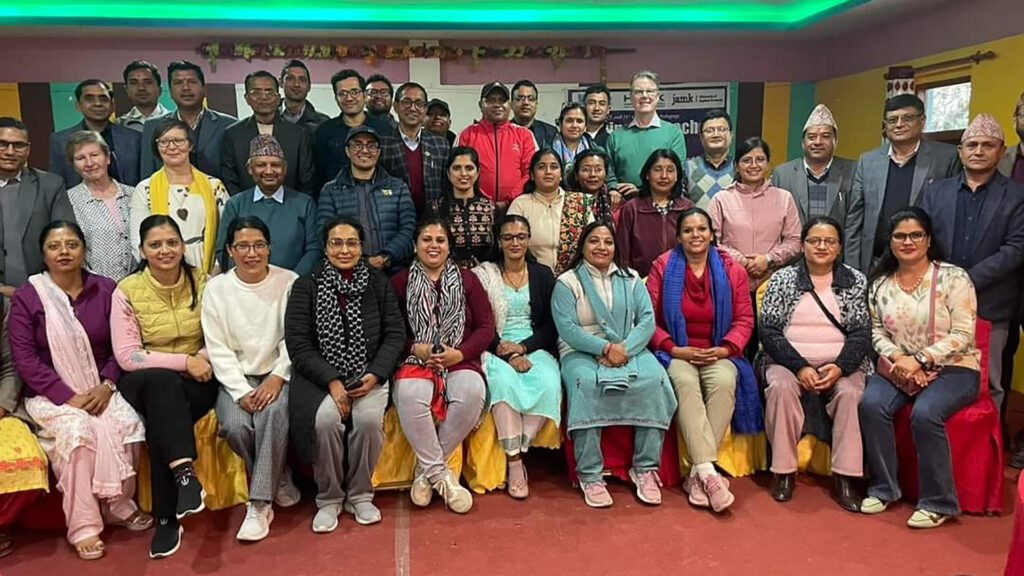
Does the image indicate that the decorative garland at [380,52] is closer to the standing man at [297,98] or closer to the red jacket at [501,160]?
the standing man at [297,98]

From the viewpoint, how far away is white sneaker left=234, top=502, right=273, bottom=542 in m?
2.79

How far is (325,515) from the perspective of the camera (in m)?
2.90

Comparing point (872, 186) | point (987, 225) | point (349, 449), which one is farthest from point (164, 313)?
point (987, 225)

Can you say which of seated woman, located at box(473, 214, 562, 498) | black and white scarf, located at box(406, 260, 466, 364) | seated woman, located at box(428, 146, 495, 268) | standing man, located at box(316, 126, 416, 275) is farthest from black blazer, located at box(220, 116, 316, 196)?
seated woman, located at box(473, 214, 562, 498)

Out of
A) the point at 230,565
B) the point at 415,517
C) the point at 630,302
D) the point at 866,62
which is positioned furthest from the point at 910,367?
the point at 866,62

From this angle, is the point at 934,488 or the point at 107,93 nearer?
the point at 934,488

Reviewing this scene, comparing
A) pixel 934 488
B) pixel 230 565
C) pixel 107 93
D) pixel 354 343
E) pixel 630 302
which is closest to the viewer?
pixel 230 565

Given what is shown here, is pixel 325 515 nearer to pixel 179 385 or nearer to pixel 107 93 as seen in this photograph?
pixel 179 385

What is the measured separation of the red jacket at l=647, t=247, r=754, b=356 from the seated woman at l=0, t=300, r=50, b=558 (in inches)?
100

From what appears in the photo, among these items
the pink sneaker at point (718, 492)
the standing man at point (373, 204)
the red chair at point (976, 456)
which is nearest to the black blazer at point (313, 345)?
the standing man at point (373, 204)

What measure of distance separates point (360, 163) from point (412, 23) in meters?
3.60

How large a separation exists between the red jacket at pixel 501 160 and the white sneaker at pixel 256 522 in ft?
6.29

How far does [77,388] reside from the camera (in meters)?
2.85

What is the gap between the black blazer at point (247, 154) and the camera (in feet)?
→ 12.2
